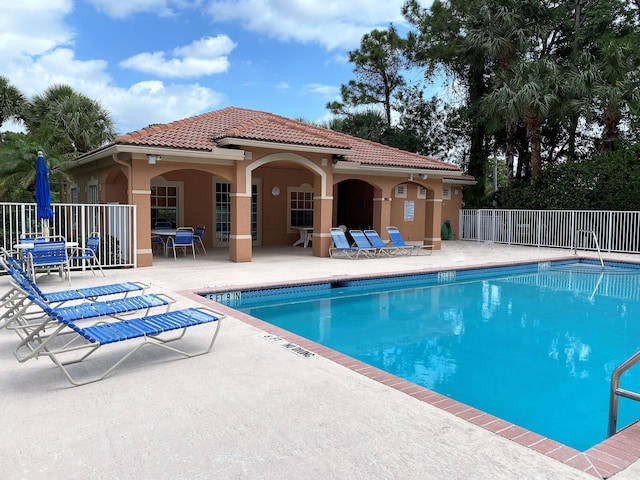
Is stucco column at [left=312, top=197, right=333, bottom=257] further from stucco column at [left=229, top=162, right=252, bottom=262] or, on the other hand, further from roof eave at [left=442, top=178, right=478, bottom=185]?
roof eave at [left=442, top=178, right=478, bottom=185]

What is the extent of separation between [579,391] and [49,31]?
1845 cm

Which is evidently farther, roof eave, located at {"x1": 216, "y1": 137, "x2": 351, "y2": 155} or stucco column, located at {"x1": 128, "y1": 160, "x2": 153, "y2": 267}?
roof eave, located at {"x1": 216, "y1": 137, "x2": 351, "y2": 155}

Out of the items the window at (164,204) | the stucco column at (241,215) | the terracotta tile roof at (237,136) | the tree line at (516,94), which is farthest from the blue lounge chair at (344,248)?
A: the tree line at (516,94)

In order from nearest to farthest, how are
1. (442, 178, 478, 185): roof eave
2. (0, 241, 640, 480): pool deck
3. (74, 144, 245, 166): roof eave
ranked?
(0, 241, 640, 480): pool deck < (74, 144, 245, 166): roof eave < (442, 178, 478, 185): roof eave

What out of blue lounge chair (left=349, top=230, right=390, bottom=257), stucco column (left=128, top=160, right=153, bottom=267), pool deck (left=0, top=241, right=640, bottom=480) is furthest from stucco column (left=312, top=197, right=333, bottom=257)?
pool deck (left=0, top=241, right=640, bottom=480)

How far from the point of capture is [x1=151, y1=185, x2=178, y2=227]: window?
17.2 m

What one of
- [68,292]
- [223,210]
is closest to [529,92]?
[223,210]

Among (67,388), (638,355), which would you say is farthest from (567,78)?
(67,388)

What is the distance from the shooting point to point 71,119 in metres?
19.5

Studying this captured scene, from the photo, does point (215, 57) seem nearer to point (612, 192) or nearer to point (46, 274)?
point (46, 274)

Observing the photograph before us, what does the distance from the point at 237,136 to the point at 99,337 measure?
31.5 ft

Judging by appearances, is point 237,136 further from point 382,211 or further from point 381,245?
point 382,211

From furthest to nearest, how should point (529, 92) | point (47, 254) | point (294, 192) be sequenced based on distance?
1. point (529, 92)
2. point (294, 192)
3. point (47, 254)

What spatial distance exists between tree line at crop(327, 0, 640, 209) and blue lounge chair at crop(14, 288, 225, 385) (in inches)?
778
